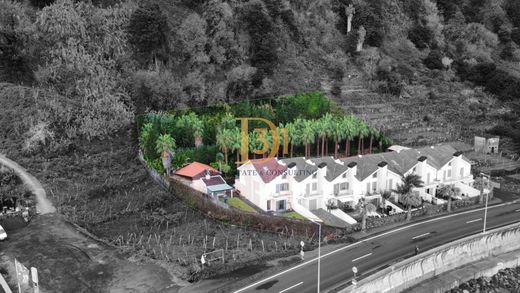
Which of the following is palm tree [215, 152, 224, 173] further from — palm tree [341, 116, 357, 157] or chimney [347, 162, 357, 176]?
palm tree [341, 116, 357, 157]

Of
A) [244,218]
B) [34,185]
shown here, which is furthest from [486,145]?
[34,185]

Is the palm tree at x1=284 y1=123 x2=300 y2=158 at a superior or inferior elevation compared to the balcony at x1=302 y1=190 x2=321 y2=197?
superior

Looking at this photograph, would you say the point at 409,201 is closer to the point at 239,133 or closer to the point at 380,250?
the point at 380,250

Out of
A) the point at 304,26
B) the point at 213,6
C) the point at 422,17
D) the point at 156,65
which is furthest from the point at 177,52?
the point at 422,17

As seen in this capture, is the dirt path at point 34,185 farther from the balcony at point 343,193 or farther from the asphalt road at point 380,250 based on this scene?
the balcony at point 343,193

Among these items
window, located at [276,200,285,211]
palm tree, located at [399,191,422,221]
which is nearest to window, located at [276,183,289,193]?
window, located at [276,200,285,211]
